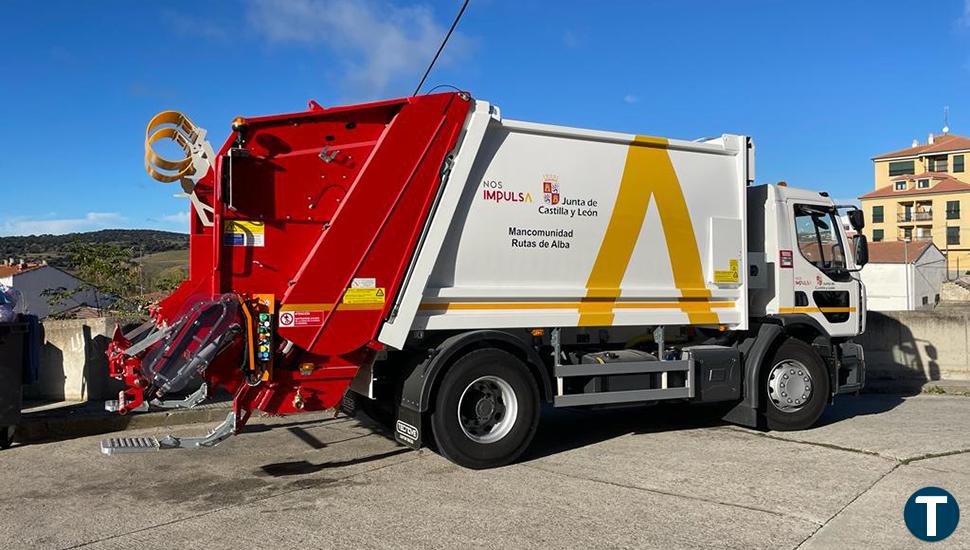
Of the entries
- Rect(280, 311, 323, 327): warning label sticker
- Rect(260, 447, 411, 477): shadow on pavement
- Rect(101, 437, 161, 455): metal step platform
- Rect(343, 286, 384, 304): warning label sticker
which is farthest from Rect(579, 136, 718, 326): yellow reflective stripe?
Rect(101, 437, 161, 455): metal step platform

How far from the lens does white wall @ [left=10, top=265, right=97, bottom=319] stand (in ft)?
41.0

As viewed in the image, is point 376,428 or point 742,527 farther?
point 376,428

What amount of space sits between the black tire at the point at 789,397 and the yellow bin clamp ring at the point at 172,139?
5.95m

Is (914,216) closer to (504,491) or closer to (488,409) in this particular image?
(488,409)

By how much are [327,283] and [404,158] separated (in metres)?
1.20

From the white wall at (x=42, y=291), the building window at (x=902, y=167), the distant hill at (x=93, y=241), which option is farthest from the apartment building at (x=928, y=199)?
the white wall at (x=42, y=291)

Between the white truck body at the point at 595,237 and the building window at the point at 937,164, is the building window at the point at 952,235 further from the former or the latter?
the white truck body at the point at 595,237

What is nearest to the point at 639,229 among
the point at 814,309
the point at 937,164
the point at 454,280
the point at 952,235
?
the point at 454,280

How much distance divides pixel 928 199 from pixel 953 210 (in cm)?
248

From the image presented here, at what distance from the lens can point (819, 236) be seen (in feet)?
28.6

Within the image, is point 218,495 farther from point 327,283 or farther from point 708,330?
point 708,330

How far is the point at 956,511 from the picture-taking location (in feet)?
17.0

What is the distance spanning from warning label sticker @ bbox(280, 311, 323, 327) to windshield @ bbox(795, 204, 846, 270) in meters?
5.44

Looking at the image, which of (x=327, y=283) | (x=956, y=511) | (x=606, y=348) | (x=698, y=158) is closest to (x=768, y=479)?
(x=956, y=511)
